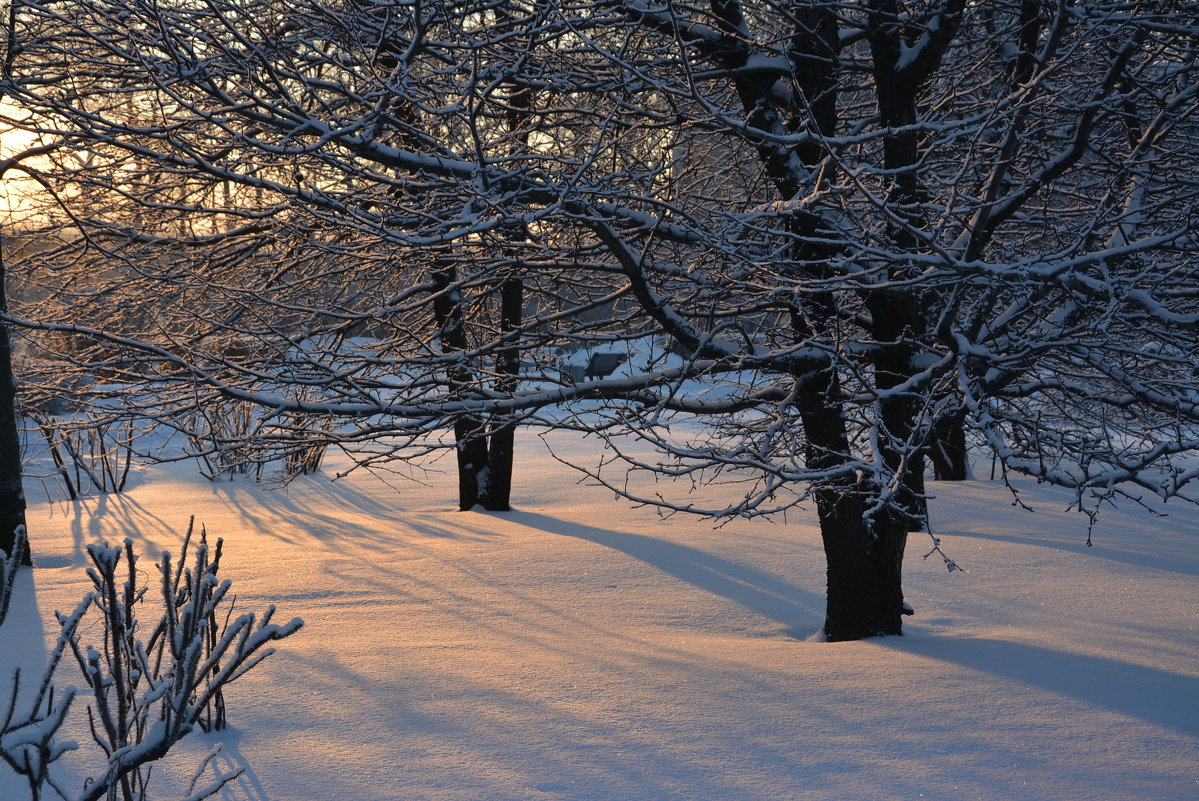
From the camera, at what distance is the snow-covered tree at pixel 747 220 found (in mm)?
3662

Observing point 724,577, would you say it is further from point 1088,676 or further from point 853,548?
point 1088,676

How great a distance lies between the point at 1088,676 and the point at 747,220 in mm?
2553

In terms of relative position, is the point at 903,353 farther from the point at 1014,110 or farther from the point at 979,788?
the point at 979,788

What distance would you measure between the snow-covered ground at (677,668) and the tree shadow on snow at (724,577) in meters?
0.03

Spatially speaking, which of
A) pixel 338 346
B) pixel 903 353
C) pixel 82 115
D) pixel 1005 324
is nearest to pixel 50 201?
pixel 338 346

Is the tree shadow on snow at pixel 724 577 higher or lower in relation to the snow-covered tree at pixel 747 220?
lower

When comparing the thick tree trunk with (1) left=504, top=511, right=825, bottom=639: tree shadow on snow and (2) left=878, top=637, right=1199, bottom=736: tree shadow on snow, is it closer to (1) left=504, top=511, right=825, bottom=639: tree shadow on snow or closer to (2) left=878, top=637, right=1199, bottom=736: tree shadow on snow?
(2) left=878, top=637, right=1199, bottom=736: tree shadow on snow

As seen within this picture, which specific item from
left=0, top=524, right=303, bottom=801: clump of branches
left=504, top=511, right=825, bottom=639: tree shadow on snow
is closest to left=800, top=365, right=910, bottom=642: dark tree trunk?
left=504, top=511, right=825, bottom=639: tree shadow on snow

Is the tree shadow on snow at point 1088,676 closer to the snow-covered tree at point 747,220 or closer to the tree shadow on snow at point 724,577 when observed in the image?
the snow-covered tree at point 747,220

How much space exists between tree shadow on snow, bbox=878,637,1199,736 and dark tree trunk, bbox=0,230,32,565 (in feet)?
20.3

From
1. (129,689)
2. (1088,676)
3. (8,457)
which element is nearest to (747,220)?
(1088,676)

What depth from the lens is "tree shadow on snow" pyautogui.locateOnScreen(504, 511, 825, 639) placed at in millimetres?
5734

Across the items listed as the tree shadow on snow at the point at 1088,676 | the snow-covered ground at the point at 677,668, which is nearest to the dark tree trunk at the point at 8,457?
the snow-covered ground at the point at 677,668

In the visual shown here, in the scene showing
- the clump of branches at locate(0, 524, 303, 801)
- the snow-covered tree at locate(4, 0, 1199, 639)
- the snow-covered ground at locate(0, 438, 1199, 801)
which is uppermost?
the snow-covered tree at locate(4, 0, 1199, 639)
